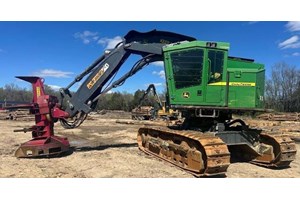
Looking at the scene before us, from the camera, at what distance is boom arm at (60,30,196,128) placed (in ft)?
35.2

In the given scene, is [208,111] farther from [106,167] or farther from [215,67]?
[106,167]

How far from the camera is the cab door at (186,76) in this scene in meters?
8.61

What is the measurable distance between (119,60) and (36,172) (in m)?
4.73

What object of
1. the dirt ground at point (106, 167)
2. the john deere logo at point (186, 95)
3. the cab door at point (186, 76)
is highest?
the cab door at point (186, 76)

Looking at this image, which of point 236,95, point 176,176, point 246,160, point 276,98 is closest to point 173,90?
point 236,95

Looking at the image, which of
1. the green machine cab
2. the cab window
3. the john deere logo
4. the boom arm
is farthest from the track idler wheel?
the boom arm

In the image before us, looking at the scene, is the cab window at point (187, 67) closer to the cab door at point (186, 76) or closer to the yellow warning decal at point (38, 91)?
the cab door at point (186, 76)

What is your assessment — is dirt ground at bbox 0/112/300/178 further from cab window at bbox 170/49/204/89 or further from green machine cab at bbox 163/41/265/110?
cab window at bbox 170/49/204/89

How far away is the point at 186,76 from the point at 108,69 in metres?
3.36

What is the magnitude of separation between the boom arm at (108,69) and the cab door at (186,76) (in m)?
1.71

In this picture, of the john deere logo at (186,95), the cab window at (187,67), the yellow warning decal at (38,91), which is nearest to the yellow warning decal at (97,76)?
the yellow warning decal at (38,91)

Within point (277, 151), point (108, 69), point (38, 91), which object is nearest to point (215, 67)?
point (277, 151)

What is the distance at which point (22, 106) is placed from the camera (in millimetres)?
10633

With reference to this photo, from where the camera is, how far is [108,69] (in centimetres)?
1102
